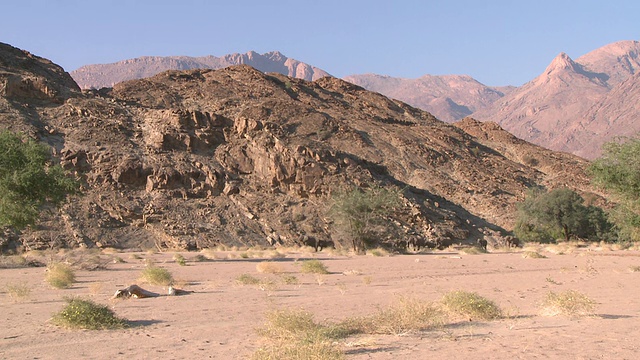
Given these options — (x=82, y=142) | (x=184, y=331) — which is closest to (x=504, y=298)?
(x=184, y=331)

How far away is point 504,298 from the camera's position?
602 inches

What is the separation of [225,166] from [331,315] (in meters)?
38.0

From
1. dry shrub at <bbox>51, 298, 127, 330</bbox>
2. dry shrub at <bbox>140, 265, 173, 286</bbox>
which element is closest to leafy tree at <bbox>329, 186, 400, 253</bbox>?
dry shrub at <bbox>140, 265, 173, 286</bbox>

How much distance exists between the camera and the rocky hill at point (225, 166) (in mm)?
42031

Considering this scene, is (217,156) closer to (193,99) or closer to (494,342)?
(193,99)

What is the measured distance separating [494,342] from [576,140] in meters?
186

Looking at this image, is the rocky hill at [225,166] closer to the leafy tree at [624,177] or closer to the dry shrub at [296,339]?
the leafy tree at [624,177]

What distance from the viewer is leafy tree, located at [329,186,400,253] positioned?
38.2 meters

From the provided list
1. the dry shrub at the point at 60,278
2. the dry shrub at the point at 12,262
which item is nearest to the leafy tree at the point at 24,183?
the dry shrub at the point at 12,262

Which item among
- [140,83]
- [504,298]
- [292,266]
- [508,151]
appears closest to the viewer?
[504,298]

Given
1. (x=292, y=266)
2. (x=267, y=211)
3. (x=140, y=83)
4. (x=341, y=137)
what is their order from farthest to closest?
(x=140, y=83), (x=341, y=137), (x=267, y=211), (x=292, y=266)

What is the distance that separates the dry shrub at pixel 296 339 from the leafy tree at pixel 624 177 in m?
23.8

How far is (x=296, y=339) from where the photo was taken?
8609 millimetres

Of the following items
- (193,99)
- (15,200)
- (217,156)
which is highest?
(193,99)
